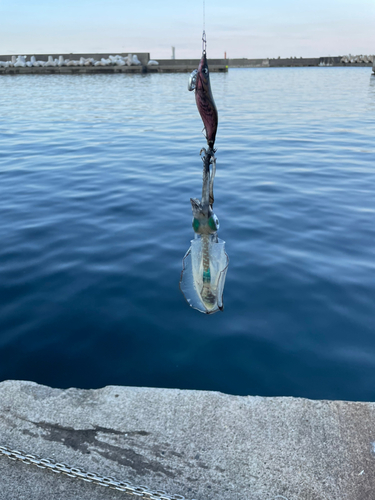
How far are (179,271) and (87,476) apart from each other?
334 cm

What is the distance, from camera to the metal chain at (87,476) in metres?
2.44

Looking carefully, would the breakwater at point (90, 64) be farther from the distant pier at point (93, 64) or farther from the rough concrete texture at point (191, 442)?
the rough concrete texture at point (191, 442)

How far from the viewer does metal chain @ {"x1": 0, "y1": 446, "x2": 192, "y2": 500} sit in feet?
7.99

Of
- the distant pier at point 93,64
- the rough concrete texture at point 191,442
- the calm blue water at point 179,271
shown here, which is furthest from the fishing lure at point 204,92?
the distant pier at point 93,64

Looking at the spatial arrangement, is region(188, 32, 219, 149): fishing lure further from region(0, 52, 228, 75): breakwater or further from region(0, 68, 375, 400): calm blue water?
region(0, 52, 228, 75): breakwater

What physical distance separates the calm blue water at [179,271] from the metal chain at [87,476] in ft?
3.55

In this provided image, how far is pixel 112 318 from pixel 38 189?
5698 mm

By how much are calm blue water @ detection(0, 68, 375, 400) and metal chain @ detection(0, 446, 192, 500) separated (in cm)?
108

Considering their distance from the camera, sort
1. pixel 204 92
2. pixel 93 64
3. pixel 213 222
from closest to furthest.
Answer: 1. pixel 204 92
2. pixel 213 222
3. pixel 93 64

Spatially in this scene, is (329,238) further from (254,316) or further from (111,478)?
(111,478)

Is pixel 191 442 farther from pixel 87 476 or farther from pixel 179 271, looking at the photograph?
pixel 179 271

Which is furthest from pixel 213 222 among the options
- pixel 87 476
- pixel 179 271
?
pixel 179 271

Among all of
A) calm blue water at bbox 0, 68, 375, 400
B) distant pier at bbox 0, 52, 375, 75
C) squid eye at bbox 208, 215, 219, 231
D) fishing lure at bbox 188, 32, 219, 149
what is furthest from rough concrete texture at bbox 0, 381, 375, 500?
distant pier at bbox 0, 52, 375, 75

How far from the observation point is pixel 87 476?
2.55 meters
